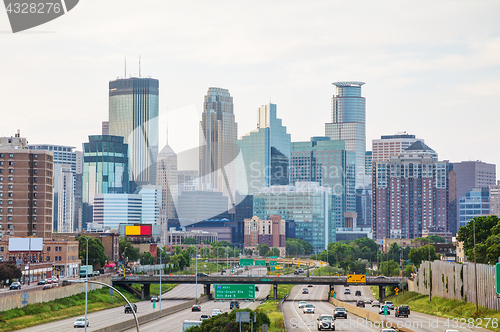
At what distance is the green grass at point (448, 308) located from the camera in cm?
9012

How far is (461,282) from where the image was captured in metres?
109

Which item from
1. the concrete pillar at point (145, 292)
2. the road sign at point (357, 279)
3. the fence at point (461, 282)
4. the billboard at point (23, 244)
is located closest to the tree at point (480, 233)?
the fence at point (461, 282)

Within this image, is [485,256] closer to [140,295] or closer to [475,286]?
[475,286]

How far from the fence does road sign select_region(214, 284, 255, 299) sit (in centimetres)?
3070

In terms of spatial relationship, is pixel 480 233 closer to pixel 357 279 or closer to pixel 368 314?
pixel 357 279

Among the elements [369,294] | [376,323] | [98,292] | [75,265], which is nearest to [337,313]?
[376,323]

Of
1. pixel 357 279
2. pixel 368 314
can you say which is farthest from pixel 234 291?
pixel 357 279

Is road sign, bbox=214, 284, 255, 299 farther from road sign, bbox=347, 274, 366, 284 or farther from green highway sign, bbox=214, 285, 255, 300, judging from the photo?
road sign, bbox=347, 274, 366, 284

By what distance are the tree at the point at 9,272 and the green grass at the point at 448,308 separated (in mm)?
79026

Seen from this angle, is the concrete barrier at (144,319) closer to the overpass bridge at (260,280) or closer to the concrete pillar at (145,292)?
the overpass bridge at (260,280)

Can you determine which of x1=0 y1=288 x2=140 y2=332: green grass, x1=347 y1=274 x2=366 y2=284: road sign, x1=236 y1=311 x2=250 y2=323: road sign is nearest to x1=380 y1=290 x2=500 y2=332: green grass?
x1=347 y1=274 x2=366 y2=284: road sign

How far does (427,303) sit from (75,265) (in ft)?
333

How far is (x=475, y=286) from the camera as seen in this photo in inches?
3789

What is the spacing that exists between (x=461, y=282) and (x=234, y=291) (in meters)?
33.7
